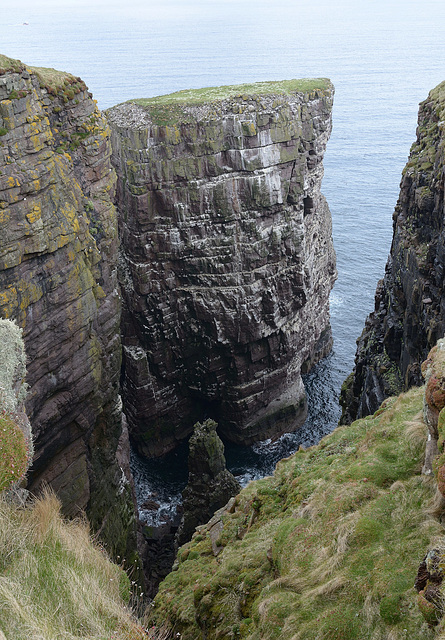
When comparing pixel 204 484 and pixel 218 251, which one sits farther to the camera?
pixel 218 251

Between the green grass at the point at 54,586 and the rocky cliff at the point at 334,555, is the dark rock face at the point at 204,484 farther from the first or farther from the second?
the green grass at the point at 54,586

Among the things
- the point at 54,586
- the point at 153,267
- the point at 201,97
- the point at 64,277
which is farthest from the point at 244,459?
the point at 54,586

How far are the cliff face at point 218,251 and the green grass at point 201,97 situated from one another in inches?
6.6

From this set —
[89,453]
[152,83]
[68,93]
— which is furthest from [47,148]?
[152,83]

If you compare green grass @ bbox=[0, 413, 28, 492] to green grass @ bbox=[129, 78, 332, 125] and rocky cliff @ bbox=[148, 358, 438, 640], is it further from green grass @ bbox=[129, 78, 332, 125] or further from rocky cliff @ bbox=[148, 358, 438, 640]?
green grass @ bbox=[129, 78, 332, 125]

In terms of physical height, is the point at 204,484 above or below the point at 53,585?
below

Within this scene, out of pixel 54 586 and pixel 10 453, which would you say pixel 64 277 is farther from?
pixel 54 586

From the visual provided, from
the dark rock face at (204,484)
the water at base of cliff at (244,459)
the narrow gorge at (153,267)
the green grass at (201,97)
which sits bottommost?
the water at base of cliff at (244,459)

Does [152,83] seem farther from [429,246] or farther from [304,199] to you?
[429,246]

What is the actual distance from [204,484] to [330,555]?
2881cm

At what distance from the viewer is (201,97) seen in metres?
58.4

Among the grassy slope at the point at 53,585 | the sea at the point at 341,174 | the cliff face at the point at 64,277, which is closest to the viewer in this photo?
the grassy slope at the point at 53,585

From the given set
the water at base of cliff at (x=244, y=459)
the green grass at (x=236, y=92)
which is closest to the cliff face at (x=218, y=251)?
the green grass at (x=236, y=92)

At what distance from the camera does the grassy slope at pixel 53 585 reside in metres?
11.9
